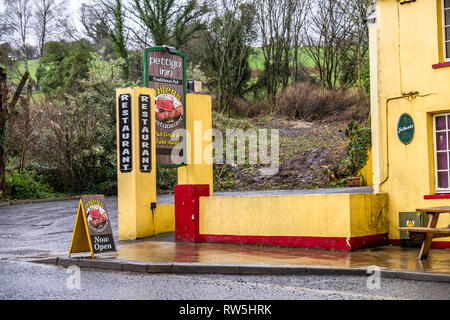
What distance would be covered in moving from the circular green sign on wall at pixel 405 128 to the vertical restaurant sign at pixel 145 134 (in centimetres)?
570

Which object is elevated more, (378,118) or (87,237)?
(378,118)

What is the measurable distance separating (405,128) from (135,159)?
6.04 metres

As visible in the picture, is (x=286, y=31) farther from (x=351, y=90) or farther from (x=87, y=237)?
(x=87, y=237)

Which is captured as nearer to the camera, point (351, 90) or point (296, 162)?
point (296, 162)

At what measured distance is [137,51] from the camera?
37500mm

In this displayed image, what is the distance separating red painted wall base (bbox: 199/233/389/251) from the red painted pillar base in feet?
2.43

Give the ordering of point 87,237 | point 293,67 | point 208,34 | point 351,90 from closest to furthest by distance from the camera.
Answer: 1. point 87,237
2. point 351,90
3. point 208,34
4. point 293,67

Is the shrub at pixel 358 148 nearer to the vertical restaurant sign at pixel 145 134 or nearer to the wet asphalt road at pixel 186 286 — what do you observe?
the vertical restaurant sign at pixel 145 134

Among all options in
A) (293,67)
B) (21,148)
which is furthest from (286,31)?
(21,148)

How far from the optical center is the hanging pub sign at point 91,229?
11.6 meters

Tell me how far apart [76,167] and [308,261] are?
1954 centimetres

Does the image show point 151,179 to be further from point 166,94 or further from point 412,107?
point 412,107

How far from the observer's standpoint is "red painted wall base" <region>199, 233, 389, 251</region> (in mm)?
11938

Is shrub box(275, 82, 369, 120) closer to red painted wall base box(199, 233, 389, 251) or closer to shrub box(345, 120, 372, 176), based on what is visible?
shrub box(345, 120, 372, 176)
